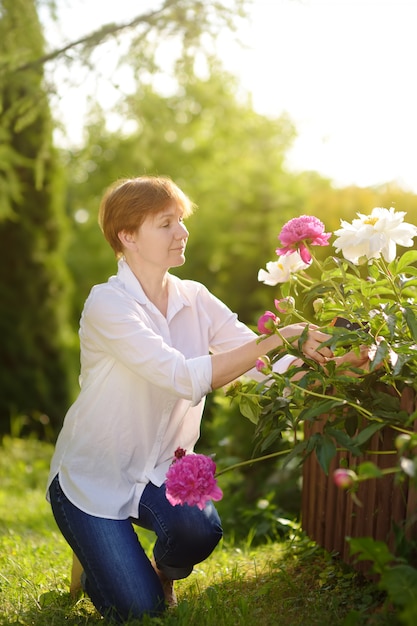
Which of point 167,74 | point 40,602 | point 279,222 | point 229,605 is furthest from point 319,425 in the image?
point 279,222

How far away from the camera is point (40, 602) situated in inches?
99.6

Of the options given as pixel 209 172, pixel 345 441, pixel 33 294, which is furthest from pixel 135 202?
pixel 209 172

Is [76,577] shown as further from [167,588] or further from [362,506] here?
[362,506]

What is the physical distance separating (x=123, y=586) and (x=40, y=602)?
1.26ft

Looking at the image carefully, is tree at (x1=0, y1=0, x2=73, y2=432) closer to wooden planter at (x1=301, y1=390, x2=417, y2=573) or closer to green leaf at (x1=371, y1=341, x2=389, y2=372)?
wooden planter at (x1=301, y1=390, x2=417, y2=573)

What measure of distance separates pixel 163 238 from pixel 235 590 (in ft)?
3.70

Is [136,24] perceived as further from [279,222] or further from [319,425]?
[279,222]

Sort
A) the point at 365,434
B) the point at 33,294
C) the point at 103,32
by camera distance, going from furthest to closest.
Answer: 1. the point at 33,294
2. the point at 103,32
3. the point at 365,434

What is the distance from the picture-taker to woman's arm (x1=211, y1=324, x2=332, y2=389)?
215cm

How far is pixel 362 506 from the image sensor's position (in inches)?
94.1

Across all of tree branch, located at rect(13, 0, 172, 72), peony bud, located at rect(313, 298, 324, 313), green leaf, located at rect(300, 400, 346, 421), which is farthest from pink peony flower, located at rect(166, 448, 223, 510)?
tree branch, located at rect(13, 0, 172, 72)

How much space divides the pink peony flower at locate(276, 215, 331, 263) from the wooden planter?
46 centimetres

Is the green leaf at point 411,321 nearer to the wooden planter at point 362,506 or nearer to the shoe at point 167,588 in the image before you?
the wooden planter at point 362,506

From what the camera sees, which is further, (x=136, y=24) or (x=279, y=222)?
(x=279, y=222)
